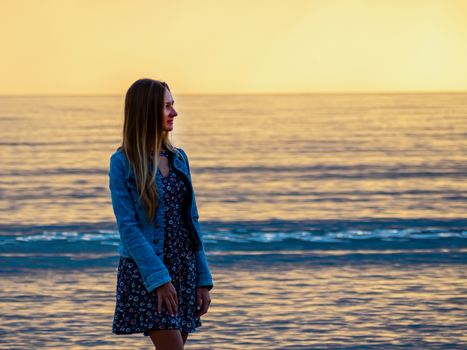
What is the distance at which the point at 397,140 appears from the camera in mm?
43719

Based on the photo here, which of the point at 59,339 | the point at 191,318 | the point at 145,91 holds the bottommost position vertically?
the point at 59,339

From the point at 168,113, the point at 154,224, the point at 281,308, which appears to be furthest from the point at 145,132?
the point at 281,308

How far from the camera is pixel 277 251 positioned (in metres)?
13.4

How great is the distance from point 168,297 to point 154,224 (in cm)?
32

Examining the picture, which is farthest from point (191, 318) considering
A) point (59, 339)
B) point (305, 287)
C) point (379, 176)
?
point (379, 176)

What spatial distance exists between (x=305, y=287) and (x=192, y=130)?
141ft

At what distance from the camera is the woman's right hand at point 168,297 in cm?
399

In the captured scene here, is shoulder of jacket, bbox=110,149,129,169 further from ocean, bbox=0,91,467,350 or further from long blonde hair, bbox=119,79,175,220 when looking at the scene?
ocean, bbox=0,91,467,350

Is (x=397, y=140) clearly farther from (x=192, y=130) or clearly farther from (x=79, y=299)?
(x=79, y=299)

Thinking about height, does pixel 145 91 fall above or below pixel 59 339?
above

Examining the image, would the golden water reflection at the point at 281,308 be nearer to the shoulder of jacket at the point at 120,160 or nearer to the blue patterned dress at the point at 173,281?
the blue patterned dress at the point at 173,281

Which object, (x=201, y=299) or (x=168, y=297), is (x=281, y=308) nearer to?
(x=201, y=299)

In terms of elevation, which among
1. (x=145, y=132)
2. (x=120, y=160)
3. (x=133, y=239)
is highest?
(x=145, y=132)

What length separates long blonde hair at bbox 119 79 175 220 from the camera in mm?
3971
